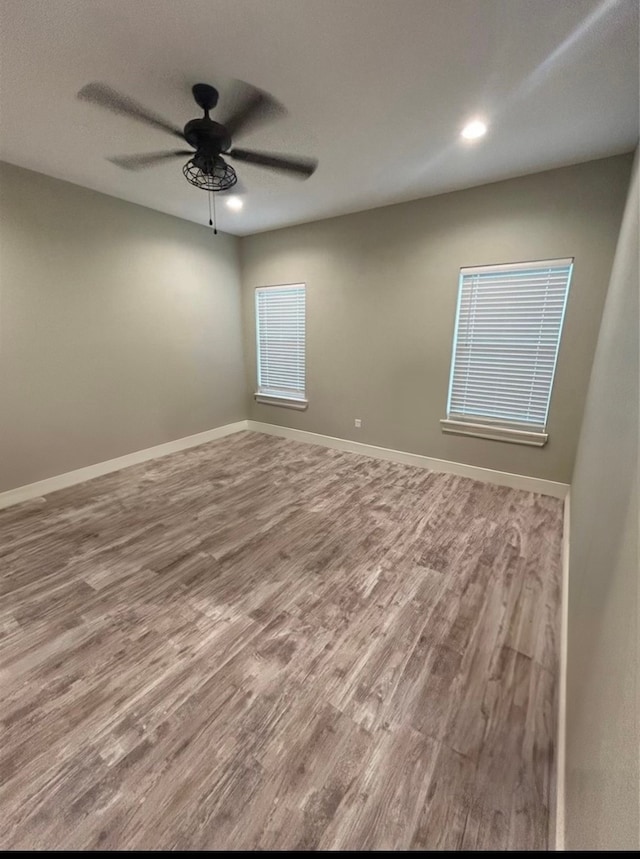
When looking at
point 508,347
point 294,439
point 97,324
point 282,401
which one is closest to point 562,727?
point 508,347

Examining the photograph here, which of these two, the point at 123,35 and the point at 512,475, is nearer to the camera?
the point at 123,35

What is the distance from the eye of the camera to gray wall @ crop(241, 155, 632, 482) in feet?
9.32

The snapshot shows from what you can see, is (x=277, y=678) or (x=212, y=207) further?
(x=212, y=207)

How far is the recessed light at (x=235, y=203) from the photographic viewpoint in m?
3.42

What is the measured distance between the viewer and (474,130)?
2.29m

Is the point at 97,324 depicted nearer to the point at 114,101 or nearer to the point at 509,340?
the point at 114,101

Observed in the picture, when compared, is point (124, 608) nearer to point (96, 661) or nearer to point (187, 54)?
point (96, 661)

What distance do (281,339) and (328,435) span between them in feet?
4.96

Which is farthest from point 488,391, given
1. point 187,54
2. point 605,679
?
point 187,54

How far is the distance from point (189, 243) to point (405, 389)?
124 inches

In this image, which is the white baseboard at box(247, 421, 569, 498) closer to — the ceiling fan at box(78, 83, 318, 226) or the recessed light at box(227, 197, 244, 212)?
the recessed light at box(227, 197, 244, 212)

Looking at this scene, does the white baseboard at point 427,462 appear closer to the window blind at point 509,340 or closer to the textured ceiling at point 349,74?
the window blind at point 509,340

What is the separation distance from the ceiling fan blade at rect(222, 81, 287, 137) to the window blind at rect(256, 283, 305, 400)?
2.41m

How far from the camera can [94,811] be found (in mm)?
1098
